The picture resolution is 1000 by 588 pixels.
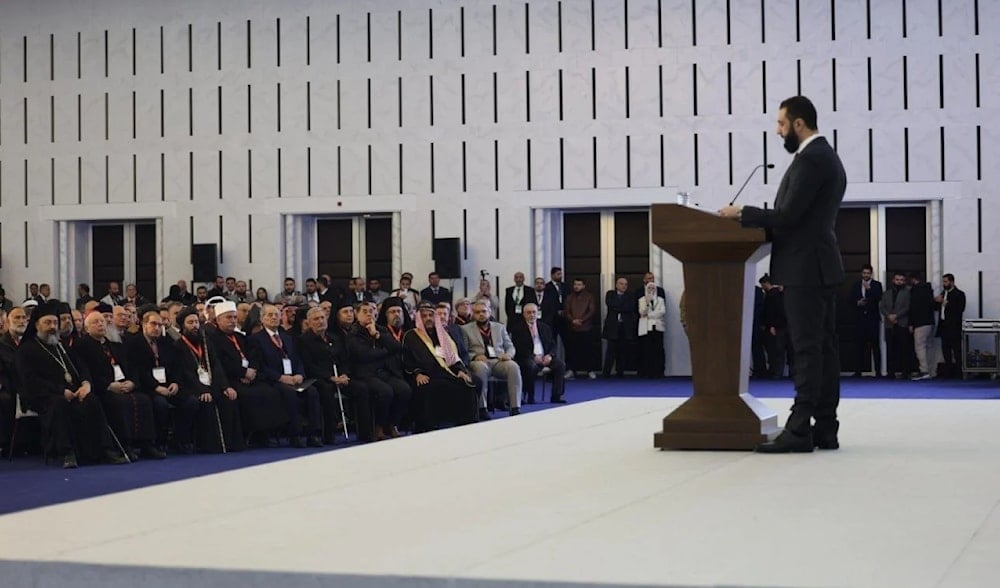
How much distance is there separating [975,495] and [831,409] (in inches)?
50.3

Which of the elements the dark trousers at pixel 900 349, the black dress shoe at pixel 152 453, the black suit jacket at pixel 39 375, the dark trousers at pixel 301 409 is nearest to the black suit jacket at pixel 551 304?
the dark trousers at pixel 900 349

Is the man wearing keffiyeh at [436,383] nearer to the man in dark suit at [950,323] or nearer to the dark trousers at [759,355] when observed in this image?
the dark trousers at [759,355]

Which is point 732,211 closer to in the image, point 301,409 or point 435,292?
point 301,409

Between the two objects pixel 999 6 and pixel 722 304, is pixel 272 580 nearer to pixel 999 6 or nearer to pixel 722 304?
pixel 722 304

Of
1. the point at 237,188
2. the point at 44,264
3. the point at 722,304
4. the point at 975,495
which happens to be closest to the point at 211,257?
the point at 237,188

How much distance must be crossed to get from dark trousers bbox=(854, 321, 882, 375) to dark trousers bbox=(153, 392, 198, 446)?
1008 centimetres

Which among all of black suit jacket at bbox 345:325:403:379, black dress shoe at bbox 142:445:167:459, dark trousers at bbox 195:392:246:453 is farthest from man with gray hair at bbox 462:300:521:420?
black dress shoe at bbox 142:445:167:459

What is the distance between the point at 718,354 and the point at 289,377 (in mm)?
5783

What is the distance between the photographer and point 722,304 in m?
5.45

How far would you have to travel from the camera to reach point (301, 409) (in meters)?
10.6

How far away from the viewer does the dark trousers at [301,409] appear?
10391mm

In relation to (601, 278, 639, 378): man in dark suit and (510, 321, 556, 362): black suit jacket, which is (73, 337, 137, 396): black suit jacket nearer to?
(510, 321, 556, 362): black suit jacket

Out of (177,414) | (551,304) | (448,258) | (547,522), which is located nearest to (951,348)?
(551,304)

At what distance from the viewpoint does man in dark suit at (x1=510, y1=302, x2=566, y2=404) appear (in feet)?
47.9
